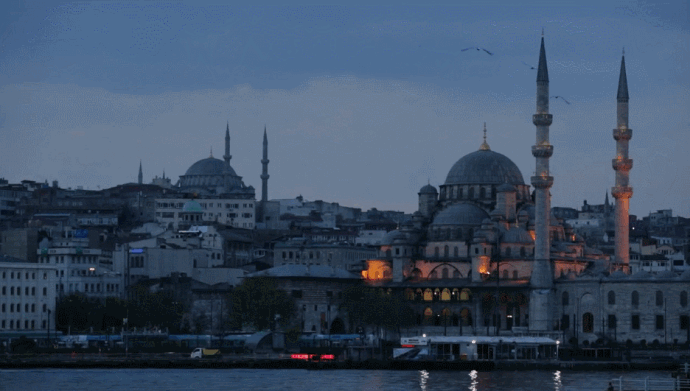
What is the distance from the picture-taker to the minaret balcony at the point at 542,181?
4414 inches

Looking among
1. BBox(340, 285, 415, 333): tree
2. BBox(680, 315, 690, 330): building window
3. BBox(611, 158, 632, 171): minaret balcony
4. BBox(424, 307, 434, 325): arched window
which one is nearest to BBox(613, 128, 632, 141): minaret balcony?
BBox(611, 158, 632, 171): minaret balcony

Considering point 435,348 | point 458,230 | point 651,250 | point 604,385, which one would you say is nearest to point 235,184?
point 651,250

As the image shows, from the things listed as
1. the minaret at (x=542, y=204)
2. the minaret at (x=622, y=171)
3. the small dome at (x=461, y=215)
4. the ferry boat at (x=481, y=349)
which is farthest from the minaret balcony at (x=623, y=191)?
the ferry boat at (x=481, y=349)

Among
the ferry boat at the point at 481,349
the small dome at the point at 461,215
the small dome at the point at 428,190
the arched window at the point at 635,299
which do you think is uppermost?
the small dome at the point at 428,190

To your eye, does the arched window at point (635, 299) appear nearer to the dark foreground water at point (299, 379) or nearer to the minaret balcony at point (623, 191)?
the minaret balcony at point (623, 191)

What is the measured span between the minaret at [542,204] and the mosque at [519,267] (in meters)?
0.06

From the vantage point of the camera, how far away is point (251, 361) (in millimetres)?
91438

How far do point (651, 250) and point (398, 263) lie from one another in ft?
122

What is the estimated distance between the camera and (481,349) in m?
94.7

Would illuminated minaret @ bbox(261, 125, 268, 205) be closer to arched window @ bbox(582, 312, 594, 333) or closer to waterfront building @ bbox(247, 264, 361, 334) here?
waterfront building @ bbox(247, 264, 361, 334)

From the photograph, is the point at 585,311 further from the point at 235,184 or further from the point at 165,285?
the point at 235,184

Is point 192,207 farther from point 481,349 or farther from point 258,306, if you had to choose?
point 481,349

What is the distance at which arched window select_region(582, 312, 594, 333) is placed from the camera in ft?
372

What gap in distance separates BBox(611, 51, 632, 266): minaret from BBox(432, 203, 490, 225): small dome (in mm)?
10042
